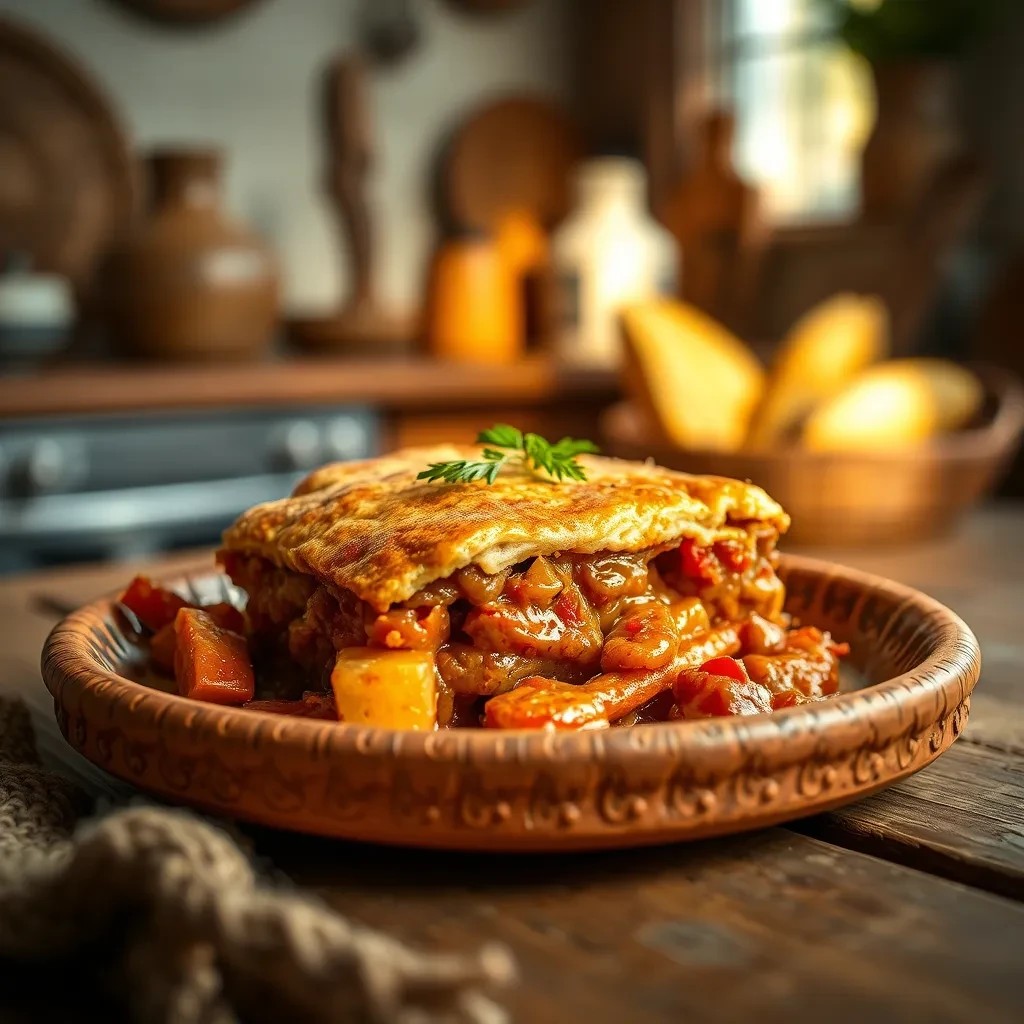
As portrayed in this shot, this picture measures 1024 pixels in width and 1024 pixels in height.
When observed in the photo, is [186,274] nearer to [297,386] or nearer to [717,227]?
[297,386]

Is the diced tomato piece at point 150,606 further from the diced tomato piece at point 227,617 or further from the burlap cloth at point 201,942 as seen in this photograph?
the burlap cloth at point 201,942

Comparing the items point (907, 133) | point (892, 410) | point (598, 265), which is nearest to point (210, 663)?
point (892, 410)

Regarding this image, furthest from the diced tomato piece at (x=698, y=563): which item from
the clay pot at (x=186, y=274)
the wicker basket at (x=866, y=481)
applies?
the clay pot at (x=186, y=274)

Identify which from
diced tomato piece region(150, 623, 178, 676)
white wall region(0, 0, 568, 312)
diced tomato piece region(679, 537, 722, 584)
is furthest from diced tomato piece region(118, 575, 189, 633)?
white wall region(0, 0, 568, 312)

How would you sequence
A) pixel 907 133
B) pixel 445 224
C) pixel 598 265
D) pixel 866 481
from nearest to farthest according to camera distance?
pixel 866 481, pixel 907 133, pixel 598 265, pixel 445 224

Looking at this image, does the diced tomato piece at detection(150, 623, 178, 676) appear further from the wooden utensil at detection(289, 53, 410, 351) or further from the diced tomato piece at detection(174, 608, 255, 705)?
the wooden utensil at detection(289, 53, 410, 351)

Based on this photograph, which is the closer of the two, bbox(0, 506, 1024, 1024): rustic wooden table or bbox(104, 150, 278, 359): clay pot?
bbox(0, 506, 1024, 1024): rustic wooden table
